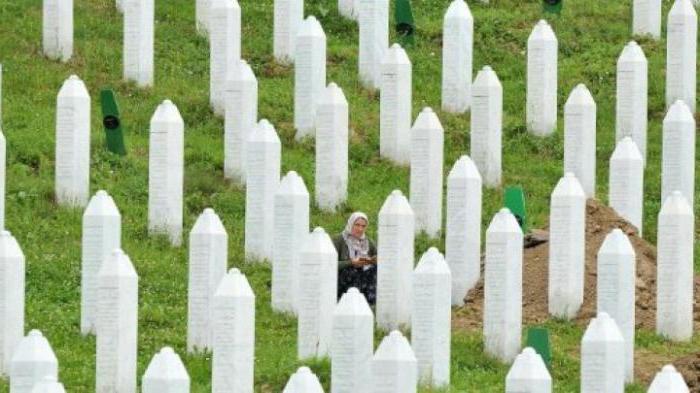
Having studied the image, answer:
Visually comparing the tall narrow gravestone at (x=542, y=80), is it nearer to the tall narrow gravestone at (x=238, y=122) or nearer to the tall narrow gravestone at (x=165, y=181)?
the tall narrow gravestone at (x=238, y=122)

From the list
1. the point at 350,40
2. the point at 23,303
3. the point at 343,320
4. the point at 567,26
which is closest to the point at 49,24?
the point at 350,40

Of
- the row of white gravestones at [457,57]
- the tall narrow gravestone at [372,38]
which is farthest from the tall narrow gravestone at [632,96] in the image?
the tall narrow gravestone at [372,38]

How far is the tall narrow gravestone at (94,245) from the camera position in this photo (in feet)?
68.4

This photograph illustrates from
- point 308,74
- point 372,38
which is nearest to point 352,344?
point 308,74

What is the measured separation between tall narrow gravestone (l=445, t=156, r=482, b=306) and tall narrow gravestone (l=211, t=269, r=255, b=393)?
3.20 metres

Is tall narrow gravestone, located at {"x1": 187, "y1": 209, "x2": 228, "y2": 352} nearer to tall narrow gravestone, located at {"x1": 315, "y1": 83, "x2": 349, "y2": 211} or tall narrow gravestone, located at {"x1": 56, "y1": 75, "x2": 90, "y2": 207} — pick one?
tall narrow gravestone, located at {"x1": 56, "y1": 75, "x2": 90, "y2": 207}

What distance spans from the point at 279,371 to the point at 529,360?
2264mm

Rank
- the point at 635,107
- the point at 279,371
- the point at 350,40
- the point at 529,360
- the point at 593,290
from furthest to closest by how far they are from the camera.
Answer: the point at 350,40
the point at 635,107
the point at 593,290
the point at 279,371
the point at 529,360

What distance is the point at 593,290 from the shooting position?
880 inches

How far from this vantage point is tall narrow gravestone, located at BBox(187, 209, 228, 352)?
20.7 metres

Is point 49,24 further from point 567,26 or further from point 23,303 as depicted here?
point 23,303

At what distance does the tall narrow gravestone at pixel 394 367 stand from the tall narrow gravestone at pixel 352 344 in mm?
604

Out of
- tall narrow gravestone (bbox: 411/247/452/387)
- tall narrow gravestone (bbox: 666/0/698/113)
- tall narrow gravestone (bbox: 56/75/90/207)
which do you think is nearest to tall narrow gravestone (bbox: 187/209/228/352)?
tall narrow gravestone (bbox: 411/247/452/387)

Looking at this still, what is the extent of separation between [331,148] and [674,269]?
3369 mm
